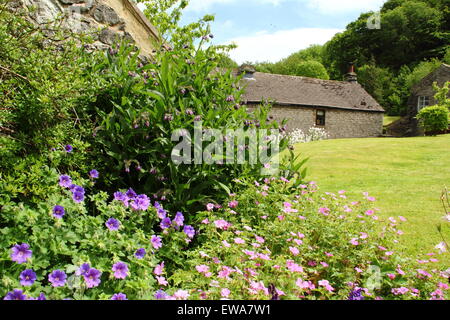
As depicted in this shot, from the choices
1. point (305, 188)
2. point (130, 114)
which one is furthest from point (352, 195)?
point (130, 114)

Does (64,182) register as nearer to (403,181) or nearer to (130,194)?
(130,194)

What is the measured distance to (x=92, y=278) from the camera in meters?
1.91

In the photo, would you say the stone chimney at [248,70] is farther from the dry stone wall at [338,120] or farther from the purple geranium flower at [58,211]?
the purple geranium flower at [58,211]

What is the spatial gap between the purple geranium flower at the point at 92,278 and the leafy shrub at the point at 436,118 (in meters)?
24.6

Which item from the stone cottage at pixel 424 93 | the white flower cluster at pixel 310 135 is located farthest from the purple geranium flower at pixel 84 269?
the stone cottage at pixel 424 93

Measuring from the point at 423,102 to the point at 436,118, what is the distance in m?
11.1

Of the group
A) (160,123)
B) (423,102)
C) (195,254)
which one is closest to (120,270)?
(195,254)

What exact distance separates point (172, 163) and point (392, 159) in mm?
9743

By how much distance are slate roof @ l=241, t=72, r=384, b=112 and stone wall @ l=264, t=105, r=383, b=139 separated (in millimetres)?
455

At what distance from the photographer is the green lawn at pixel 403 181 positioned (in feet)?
15.0

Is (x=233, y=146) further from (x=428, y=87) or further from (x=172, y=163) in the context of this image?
(x=428, y=87)

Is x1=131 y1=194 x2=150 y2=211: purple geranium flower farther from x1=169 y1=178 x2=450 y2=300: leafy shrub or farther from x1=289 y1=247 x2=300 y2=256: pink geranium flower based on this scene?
x1=289 y1=247 x2=300 y2=256: pink geranium flower

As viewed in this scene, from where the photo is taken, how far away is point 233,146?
3369 mm

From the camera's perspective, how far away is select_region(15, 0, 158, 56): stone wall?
3953 millimetres
